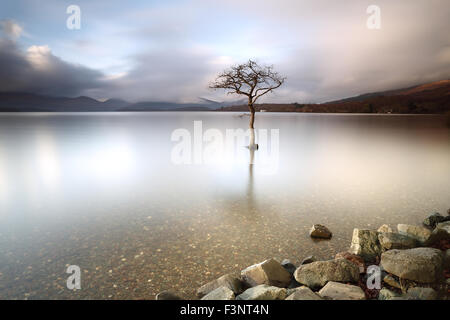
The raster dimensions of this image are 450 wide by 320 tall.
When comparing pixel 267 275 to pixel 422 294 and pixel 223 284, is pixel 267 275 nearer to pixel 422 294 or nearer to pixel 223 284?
pixel 223 284

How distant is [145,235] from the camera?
1091cm

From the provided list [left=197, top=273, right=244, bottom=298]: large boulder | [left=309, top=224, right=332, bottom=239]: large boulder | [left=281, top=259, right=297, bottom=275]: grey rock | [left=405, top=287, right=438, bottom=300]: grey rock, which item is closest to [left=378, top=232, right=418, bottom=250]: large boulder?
[left=309, top=224, right=332, bottom=239]: large boulder

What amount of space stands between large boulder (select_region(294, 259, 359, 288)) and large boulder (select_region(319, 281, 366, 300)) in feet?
1.38

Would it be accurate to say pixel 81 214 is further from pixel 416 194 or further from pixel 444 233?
pixel 416 194

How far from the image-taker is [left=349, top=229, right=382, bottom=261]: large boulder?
9.02 meters

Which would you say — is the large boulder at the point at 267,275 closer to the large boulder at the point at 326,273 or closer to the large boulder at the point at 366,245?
the large boulder at the point at 326,273

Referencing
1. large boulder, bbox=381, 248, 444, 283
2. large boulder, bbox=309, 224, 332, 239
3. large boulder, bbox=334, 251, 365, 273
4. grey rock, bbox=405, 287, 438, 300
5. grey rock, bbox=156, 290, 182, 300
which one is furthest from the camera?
large boulder, bbox=309, 224, 332, 239

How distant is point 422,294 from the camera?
606cm

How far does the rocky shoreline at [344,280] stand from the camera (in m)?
6.47

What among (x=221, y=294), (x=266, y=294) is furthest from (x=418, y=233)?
(x=221, y=294)

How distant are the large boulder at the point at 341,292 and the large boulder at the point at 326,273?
0.42 metres

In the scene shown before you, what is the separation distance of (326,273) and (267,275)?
172 cm

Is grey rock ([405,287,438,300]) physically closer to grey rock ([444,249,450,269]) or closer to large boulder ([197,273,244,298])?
grey rock ([444,249,450,269])
